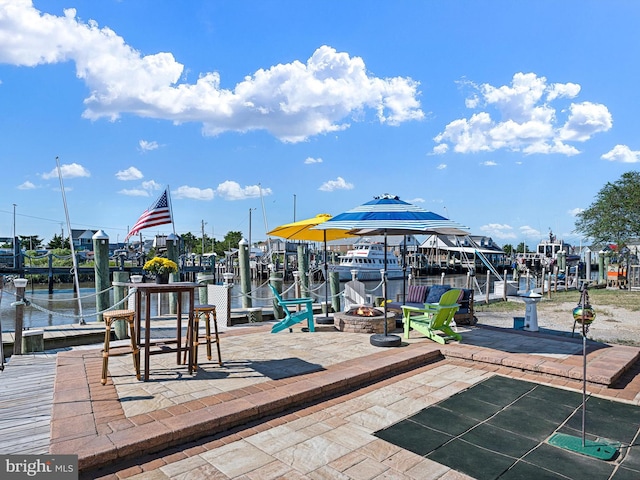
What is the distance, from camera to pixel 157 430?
3.30 metres

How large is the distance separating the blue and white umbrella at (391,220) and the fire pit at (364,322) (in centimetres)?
89

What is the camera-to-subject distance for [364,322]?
7.50m

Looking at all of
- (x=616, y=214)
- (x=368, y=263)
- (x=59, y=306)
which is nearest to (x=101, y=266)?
(x=59, y=306)

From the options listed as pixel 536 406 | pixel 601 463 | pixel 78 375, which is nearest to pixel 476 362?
pixel 536 406

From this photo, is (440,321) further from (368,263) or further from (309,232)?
(368,263)

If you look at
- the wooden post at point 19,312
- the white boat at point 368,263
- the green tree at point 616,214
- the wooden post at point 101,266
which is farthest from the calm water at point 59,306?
the green tree at point 616,214

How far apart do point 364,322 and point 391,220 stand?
7.48ft

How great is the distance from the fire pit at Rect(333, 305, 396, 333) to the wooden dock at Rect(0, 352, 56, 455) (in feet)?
14.6

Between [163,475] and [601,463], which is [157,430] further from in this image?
[601,463]

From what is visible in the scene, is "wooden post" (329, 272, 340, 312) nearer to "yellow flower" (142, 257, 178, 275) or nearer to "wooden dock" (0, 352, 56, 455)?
"yellow flower" (142, 257, 178, 275)

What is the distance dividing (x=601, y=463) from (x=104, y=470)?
3.53 meters

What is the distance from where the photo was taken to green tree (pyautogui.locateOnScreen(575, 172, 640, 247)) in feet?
76.6

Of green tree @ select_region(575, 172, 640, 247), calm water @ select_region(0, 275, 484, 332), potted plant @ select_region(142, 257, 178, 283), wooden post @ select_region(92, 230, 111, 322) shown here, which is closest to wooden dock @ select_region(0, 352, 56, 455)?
potted plant @ select_region(142, 257, 178, 283)

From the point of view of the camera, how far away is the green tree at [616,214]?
23.4 meters
